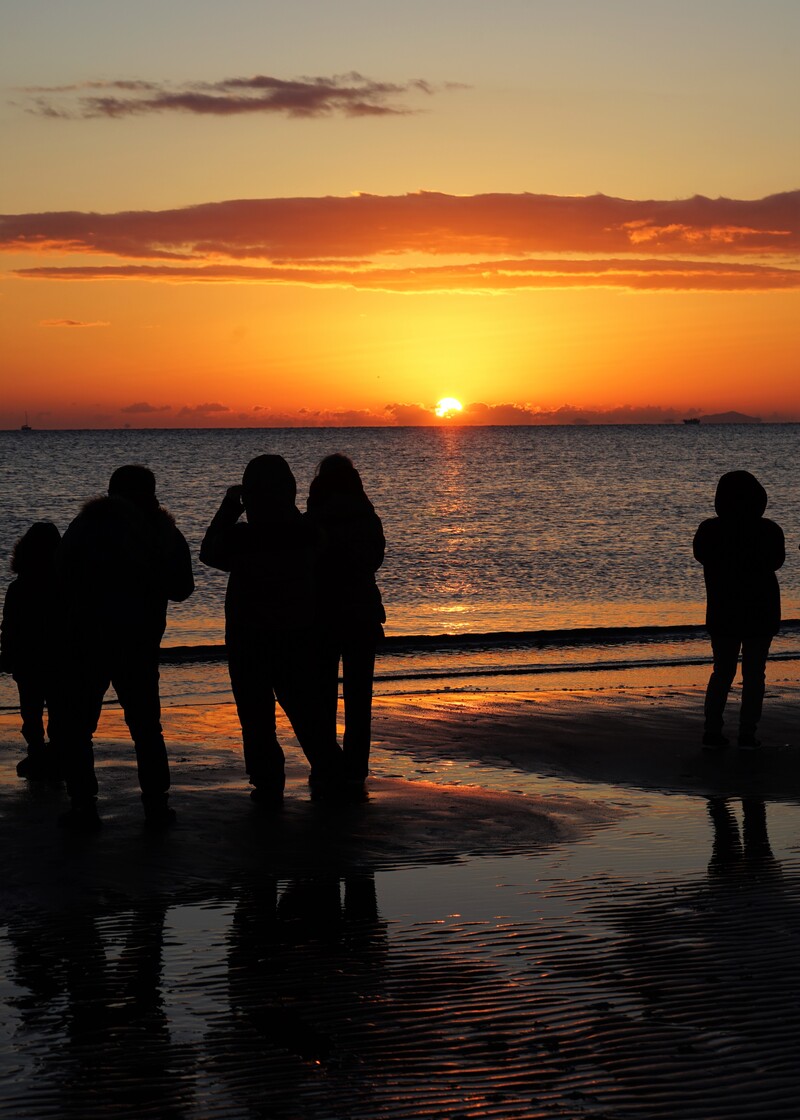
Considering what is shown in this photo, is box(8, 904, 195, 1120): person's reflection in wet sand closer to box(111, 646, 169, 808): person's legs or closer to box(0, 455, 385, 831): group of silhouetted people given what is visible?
box(111, 646, 169, 808): person's legs

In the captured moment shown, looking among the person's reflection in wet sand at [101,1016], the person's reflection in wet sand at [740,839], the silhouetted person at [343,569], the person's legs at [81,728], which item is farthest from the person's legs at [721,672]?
the person's reflection in wet sand at [101,1016]

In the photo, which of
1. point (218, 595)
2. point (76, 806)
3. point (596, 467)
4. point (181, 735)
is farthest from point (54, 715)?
point (596, 467)

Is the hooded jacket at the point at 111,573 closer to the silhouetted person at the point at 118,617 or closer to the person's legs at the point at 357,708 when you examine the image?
the silhouetted person at the point at 118,617

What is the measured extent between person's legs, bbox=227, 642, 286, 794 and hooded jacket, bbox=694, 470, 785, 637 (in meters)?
3.35

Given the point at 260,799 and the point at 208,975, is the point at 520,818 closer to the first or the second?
the point at 260,799

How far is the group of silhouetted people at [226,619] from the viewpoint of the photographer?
656 cm

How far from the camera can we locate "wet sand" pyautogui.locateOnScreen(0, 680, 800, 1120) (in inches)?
143

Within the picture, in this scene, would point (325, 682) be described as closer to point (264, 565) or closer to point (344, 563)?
point (344, 563)

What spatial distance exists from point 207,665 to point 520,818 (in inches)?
393

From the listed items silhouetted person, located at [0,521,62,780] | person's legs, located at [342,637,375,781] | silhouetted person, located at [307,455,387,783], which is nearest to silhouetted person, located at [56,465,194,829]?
silhouetted person, located at [307,455,387,783]

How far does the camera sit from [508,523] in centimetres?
5191

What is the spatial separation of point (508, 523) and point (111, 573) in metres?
45.8

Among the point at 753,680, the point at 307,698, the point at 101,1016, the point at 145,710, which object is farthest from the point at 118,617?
the point at 753,680

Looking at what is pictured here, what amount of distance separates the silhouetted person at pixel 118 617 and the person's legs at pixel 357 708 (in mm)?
1261
